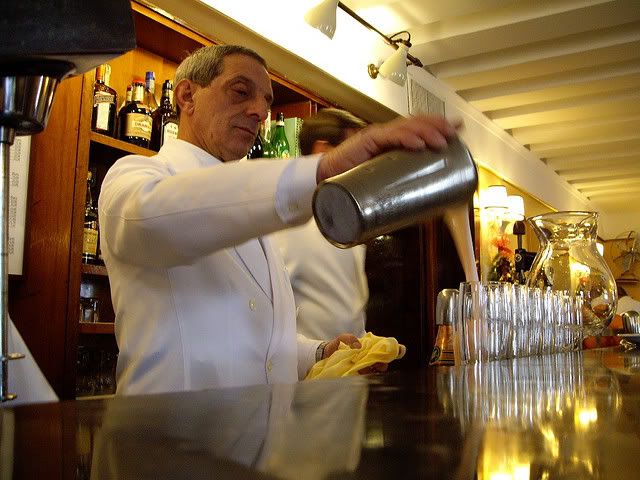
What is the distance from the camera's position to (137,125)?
7.53 feet

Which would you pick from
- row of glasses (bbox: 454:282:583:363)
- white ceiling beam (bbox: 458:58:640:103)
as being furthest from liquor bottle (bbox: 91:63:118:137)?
white ceiling beam (bbox: 458:58:640:103)

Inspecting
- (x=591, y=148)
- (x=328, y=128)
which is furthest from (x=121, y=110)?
(x=591, y=148)

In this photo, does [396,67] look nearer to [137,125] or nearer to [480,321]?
[137,125]

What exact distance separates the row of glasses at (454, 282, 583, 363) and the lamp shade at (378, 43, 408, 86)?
206cm

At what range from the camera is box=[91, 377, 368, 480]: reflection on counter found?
10.6 inches

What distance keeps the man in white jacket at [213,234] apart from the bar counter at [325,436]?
0.33m

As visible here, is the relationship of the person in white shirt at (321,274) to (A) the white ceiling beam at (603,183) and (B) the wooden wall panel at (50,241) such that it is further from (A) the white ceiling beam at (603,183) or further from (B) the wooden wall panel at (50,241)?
(A) the white ceiling beam at (603,183)

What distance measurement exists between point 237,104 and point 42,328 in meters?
0.98

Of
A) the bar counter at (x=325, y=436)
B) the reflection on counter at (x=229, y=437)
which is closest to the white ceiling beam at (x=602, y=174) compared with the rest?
the bar counter at (x=325, y=436)

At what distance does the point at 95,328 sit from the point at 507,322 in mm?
1315

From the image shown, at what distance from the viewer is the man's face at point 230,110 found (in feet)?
5.24

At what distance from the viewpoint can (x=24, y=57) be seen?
1.64 ft

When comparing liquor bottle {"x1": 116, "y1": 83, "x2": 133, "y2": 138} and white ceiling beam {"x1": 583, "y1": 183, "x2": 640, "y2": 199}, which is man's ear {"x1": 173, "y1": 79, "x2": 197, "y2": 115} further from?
white ceiling beam {"x1": 583, "y1": 183, "x2": 640, "y2": 199}

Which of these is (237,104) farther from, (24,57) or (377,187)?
(24,57)
